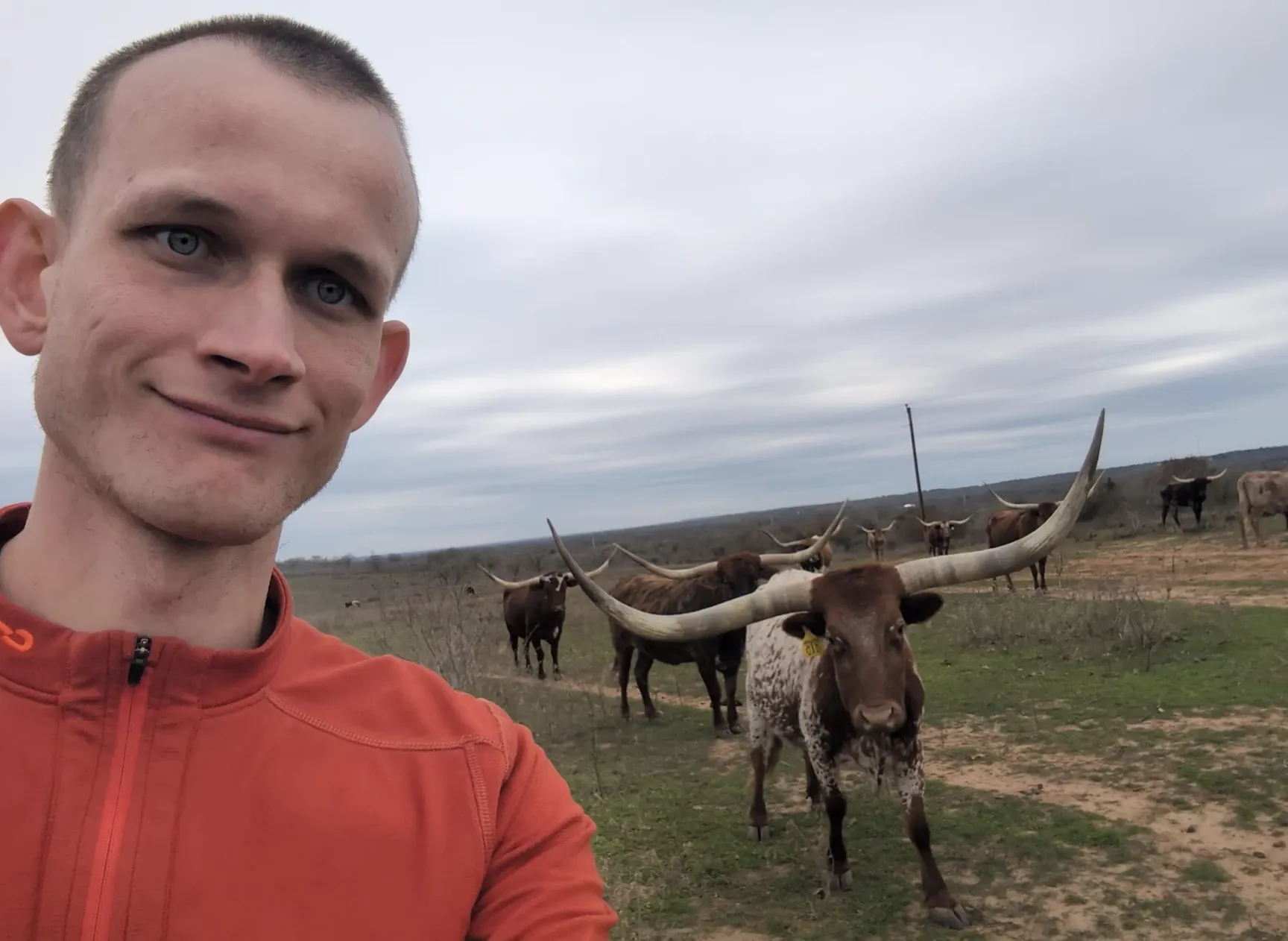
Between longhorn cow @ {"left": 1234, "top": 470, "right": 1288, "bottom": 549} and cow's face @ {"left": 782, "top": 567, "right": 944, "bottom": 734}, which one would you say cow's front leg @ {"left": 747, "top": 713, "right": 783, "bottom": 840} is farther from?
longhorn cow @ {"left": 1234, "top": 470, "right": 1288, "bottom": 549}

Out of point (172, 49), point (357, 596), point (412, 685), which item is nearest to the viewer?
point (172, 49)

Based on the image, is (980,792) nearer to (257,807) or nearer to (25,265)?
(257,807)

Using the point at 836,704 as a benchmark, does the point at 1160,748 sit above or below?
below

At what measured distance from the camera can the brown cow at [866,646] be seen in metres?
4.27

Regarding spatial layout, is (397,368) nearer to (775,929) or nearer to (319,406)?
(319,406)

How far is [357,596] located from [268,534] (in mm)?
40772

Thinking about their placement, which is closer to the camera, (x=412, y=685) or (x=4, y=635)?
(x=4, y=635)

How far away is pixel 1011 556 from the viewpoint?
4285 mm

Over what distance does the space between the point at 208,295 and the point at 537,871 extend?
105 centimetres

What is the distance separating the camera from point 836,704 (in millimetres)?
4902

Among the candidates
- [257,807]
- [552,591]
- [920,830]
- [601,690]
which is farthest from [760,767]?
[552,591]

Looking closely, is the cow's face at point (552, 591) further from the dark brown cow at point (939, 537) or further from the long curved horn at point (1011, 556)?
the dark brown cow at point (939, 537)

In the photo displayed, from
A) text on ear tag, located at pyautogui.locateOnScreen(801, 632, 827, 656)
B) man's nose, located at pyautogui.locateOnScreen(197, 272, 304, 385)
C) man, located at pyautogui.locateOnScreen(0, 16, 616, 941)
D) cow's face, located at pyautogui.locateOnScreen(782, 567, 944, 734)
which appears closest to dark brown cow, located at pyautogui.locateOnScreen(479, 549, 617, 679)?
text on ear tag, located at pyautogui.locateOnScreen(801, 632, 827, 656)

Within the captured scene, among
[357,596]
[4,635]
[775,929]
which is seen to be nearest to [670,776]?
[775,929]
